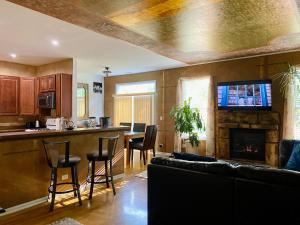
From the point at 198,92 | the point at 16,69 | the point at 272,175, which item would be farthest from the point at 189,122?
the point at 16,69

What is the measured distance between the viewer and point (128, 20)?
11.2ft

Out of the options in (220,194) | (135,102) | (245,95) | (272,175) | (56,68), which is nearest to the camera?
(272,175)

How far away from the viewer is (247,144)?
18.9ft

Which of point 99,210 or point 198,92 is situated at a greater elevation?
point 198,92

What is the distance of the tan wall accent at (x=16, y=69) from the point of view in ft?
20.0

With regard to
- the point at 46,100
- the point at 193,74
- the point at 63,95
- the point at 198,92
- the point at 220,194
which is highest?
the point at 193,74

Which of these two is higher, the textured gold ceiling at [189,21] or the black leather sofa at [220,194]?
the textured gold ceiling at [189,21]

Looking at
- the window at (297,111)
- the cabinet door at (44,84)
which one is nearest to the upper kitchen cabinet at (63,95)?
the cabinet door at (44,84)

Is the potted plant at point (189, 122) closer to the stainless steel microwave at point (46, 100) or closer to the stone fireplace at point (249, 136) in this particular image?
the stone fireplace at point (249, 136)

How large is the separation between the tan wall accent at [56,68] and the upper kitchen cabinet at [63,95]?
10.4 inches

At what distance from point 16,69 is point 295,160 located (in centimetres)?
674

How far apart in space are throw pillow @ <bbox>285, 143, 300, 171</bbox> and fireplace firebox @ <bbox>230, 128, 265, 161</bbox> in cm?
200

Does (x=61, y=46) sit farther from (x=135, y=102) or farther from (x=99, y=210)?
(x=135, y=102)

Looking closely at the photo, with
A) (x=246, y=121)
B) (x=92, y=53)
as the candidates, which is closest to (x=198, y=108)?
(x=246, y=121)
